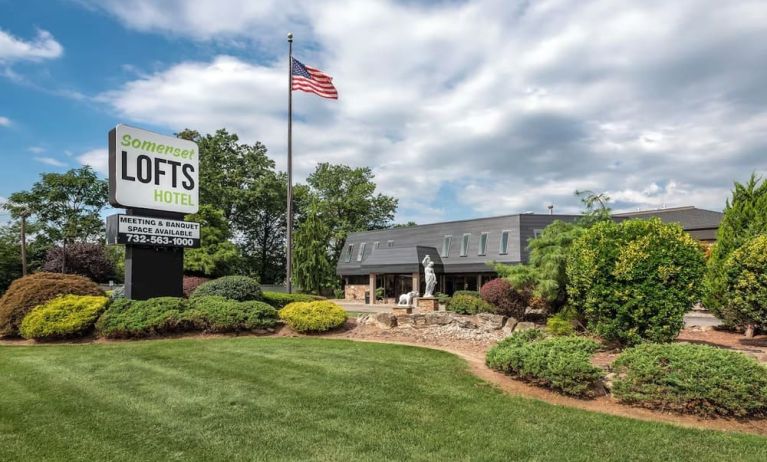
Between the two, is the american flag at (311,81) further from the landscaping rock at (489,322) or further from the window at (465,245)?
the window at (465,245)

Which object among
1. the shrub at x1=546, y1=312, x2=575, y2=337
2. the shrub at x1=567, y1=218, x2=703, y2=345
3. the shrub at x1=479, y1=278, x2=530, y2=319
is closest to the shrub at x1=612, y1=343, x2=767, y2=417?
the shrub at x1=567, y1=218, x2=703, y2=345

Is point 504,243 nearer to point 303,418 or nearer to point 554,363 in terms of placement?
point 554,363

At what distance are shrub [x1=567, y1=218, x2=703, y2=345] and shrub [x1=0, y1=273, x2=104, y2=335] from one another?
13.0 metres

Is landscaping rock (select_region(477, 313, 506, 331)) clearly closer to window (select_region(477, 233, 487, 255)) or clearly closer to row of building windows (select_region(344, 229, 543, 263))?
row of building windows (select_region(344, 229, 543, 263))

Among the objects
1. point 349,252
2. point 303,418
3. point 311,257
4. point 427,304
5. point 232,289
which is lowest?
point 427,304

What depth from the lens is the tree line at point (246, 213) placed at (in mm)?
39156

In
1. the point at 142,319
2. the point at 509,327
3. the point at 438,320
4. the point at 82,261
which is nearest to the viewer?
the point at 142,319

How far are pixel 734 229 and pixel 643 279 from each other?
25.1ft

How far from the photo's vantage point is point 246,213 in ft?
157

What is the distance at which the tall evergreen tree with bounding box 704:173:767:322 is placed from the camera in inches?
495

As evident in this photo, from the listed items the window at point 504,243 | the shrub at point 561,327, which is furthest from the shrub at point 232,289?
the window at point 504,243

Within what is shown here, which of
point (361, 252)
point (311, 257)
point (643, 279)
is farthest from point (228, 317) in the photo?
point (311, 257)

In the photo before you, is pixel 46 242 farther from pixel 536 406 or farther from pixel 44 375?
pixel 536 406

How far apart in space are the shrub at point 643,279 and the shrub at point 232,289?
9736 mm
